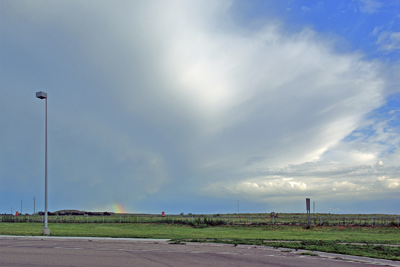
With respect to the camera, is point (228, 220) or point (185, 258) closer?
point (185, 258)

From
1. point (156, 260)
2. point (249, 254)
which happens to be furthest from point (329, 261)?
point (156, 260)

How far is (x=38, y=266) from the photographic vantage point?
428 inches

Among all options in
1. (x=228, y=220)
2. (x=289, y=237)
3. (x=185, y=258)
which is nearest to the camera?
(x=185, y=258)

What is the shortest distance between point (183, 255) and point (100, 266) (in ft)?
11.2

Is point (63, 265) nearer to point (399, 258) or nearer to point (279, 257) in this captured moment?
point (279, 257)

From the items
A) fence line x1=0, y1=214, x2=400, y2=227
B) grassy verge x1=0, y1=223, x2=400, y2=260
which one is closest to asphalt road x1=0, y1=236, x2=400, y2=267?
grassy verge x1=0, y1=223, x2=400, y2=260

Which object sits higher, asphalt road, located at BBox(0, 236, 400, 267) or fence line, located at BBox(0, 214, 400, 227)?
asphalt road, located at BBox(0, 236, 400, 267)

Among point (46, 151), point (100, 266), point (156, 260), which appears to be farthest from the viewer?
point (46, 151)

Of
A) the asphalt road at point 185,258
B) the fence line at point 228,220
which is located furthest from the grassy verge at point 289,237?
the fence line at point 228,220

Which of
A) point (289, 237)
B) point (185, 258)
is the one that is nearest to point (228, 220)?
point (289, 237)

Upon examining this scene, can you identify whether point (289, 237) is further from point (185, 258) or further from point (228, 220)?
point (228, 220)

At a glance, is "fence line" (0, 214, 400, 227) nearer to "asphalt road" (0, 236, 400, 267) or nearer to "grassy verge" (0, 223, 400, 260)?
"grassy verge" (0, 223, 400, 260)

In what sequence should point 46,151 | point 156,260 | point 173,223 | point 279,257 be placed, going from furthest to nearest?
point 173,223
point 46,151
point 279,257
point 156,260

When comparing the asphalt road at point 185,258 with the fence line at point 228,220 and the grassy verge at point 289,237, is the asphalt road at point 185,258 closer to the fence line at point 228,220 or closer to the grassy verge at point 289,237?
the grassy verge at point 289,237
